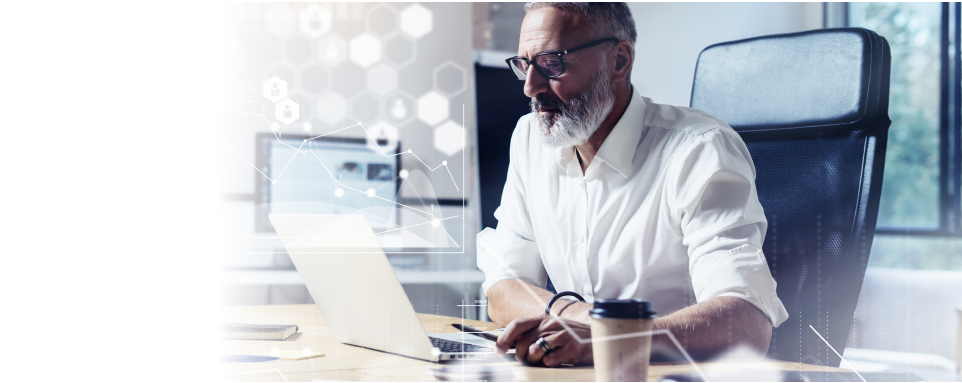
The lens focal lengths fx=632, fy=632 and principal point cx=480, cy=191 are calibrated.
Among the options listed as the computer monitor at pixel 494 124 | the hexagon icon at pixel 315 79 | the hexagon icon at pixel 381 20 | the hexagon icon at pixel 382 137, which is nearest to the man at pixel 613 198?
the computer monitor at pixel 494 124

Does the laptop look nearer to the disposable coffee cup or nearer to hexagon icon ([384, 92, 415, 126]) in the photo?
the disposable coffee cup

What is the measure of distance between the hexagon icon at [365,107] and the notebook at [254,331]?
2.00 meters

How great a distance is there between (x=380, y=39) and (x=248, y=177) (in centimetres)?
92

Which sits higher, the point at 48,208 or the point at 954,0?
the point at 954,0

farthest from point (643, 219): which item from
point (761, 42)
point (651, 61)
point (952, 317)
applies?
point (651, 61)

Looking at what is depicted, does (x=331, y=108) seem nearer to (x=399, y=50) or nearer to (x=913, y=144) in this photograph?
(x=399, y=50)

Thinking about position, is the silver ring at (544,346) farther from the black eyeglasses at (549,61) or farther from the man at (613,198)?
the black eyeglasses at (549,61)

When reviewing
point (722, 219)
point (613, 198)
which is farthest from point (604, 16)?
point (722, 219)

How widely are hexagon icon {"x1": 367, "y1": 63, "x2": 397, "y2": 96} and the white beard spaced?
6.28ft

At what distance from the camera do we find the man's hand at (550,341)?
720 mm

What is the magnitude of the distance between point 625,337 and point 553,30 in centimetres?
72

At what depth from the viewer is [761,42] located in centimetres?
126

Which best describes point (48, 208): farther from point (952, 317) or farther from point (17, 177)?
point (952, 317)

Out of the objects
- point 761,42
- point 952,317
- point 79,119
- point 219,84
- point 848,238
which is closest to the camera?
point 848,238
